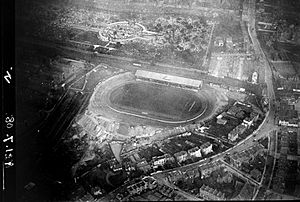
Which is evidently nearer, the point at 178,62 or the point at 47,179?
the point at 47,179

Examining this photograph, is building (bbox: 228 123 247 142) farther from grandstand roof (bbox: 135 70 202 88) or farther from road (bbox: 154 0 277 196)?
grandstand roof (bbox: 135 70 202 88)

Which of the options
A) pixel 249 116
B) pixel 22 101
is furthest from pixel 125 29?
Answer: pixel 249 116

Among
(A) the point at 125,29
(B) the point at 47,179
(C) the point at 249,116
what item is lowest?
(B) the point at 47,179

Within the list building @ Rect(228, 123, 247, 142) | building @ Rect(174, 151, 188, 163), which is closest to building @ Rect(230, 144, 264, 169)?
building @ Rect(228, 123, 247, 142)

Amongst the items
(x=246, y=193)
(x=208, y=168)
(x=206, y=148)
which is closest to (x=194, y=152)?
(x=206, y=148)

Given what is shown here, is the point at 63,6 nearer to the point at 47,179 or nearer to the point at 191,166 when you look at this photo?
the point at 47,179
